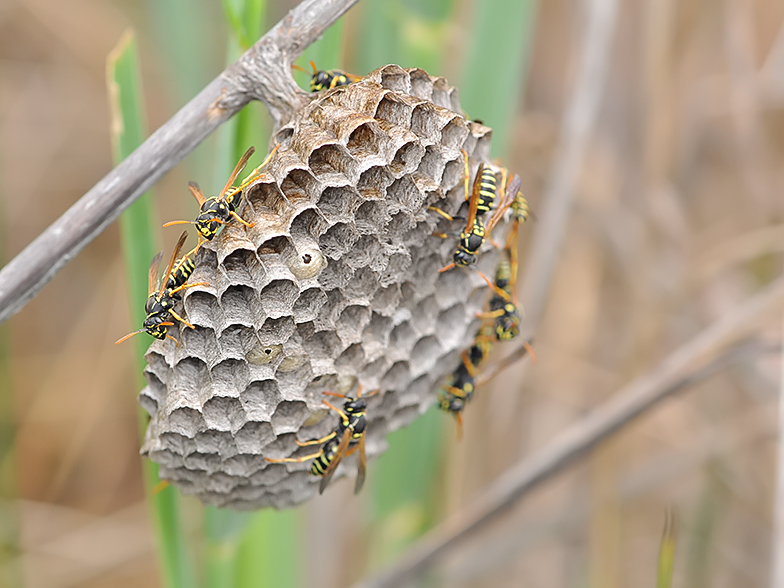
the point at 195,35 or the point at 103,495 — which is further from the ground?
the point at 195,35

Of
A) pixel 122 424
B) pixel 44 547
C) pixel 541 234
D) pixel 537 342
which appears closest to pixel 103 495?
pixel 122 424

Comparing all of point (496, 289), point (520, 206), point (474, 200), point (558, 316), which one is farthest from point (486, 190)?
point (558, 316)

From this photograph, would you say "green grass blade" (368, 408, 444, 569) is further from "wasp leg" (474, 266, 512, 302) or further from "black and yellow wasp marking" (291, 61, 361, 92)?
"black and yellow wasp marking" (291, 61, 361, 92)

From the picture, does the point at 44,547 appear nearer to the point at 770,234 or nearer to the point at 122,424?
the point at 122,424

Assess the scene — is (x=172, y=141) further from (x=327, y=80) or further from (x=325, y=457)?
(x=325, y=457)

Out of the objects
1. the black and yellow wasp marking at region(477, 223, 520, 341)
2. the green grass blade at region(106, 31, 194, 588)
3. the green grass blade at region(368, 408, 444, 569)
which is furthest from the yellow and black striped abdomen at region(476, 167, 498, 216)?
the green grass blade at region(368, 408, 444, 569)

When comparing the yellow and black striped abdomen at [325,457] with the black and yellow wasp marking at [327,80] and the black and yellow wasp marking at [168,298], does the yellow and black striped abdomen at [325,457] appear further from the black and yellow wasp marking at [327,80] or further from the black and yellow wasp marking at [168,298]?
the black and yellow wasp marking at [327,80]
